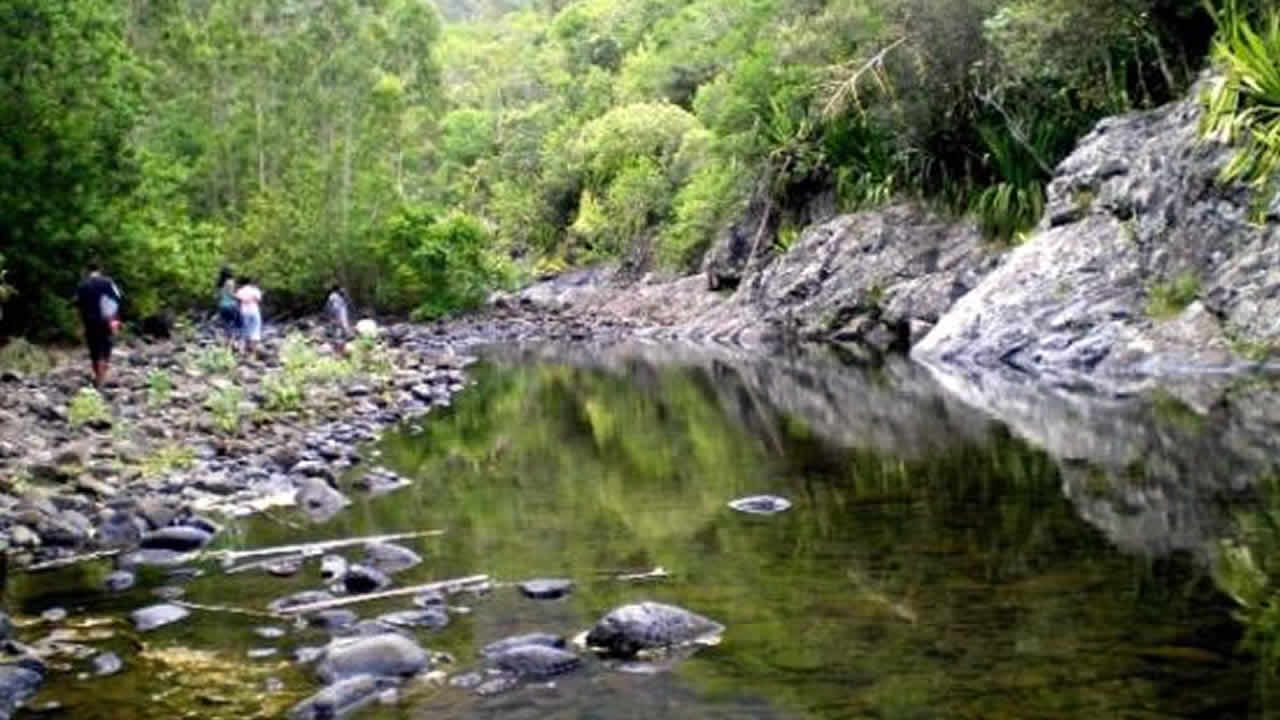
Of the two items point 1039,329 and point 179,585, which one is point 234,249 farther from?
point 179,585

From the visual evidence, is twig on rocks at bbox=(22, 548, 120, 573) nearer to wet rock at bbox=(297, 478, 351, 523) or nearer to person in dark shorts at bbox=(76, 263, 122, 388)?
wet rock at bbox=(297, 478, 351, 523)

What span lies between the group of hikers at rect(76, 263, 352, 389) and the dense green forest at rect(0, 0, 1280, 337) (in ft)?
3.79

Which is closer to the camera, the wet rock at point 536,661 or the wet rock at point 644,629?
the wet rock at point 536,661

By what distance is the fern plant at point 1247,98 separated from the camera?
67.1ft

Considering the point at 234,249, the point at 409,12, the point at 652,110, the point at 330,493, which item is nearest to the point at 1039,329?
the point at 330,493

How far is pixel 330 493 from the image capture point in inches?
499

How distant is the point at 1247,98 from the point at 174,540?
59.6 ft

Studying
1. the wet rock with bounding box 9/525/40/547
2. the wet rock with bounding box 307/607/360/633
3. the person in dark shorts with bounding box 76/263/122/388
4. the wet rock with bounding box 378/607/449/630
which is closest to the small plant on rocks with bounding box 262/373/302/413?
the person in dark shorts with bounding box 76/263/122/388

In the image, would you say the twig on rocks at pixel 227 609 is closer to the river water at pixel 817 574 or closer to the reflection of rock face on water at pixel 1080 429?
the river water at pixel 817 574

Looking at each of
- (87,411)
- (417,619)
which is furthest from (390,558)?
(87,411)

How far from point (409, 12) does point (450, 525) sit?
194 ft

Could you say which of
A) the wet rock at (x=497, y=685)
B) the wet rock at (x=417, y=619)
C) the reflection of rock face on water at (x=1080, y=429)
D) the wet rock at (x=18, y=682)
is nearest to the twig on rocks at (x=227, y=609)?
the wet rock at (x=417, y=619)

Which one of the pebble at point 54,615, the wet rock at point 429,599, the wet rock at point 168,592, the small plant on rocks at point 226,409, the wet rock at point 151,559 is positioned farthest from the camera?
the small plant on rocks at point 226,409

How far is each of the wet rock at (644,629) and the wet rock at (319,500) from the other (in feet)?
16.3
